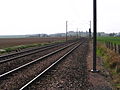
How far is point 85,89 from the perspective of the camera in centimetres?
881

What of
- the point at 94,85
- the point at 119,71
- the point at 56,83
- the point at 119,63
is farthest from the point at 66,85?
the point at 119,63

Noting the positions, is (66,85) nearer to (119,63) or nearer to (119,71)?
(119,71)

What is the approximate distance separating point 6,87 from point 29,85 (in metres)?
0.93

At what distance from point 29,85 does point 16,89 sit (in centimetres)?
67

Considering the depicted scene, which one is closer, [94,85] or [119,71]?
[94,85]

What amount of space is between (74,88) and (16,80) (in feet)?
9.85

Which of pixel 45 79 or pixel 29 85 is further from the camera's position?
pixel 45 79

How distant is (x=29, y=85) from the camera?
9.15m

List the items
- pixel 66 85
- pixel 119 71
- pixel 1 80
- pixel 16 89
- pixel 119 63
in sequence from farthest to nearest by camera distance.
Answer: pixel 119 63, pixel 119 71, pixel 1 80, pixel 66 85, pixel 16 89

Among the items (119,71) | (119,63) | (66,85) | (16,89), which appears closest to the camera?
(16,89)

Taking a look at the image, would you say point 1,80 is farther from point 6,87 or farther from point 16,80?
point 6,87

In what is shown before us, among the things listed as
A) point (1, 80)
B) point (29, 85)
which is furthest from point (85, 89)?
point (1, 80)

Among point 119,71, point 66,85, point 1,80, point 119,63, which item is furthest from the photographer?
point 119,63

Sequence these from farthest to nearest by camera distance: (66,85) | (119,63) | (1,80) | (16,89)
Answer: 1. (119,63)
2. (1,80)
3. (66,85)
4. (16,89)
